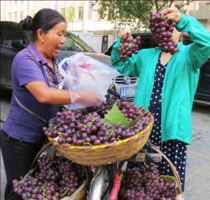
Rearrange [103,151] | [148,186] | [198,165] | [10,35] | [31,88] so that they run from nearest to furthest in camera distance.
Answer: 1. [103,151]
2. [31,88]
3. [148,186]
4. [198,165]
5. [10,35]

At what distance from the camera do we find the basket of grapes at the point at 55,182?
157cm

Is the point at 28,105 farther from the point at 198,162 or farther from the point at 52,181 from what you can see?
the point at 198,162

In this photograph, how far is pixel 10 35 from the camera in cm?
630

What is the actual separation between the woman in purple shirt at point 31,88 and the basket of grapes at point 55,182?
0.20 metres

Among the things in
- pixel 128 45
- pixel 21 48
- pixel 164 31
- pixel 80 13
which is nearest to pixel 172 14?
pixel 164 31

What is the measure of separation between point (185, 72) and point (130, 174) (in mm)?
949

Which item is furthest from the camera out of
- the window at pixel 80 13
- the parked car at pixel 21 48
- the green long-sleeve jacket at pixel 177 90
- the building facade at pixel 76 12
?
the window at pixel 80 13

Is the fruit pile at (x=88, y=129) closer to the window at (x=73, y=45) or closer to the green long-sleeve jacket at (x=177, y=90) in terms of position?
the green long-sleeve jacket at (x=177, y=90)

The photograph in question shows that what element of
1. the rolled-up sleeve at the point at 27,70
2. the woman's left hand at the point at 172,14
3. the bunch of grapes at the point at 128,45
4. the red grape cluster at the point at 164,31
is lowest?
the rolled-up sleeve at the point at 27,70

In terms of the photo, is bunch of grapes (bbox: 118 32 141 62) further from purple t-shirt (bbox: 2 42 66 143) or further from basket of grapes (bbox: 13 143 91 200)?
basket of grapes (bbox: 13 143 91 200)

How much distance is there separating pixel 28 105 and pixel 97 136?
706mm

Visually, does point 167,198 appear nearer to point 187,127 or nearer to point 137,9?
point 187,127

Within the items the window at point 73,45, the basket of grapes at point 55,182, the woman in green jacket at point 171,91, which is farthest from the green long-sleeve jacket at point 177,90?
the window at point 73,45

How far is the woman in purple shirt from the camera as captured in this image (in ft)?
5.47
